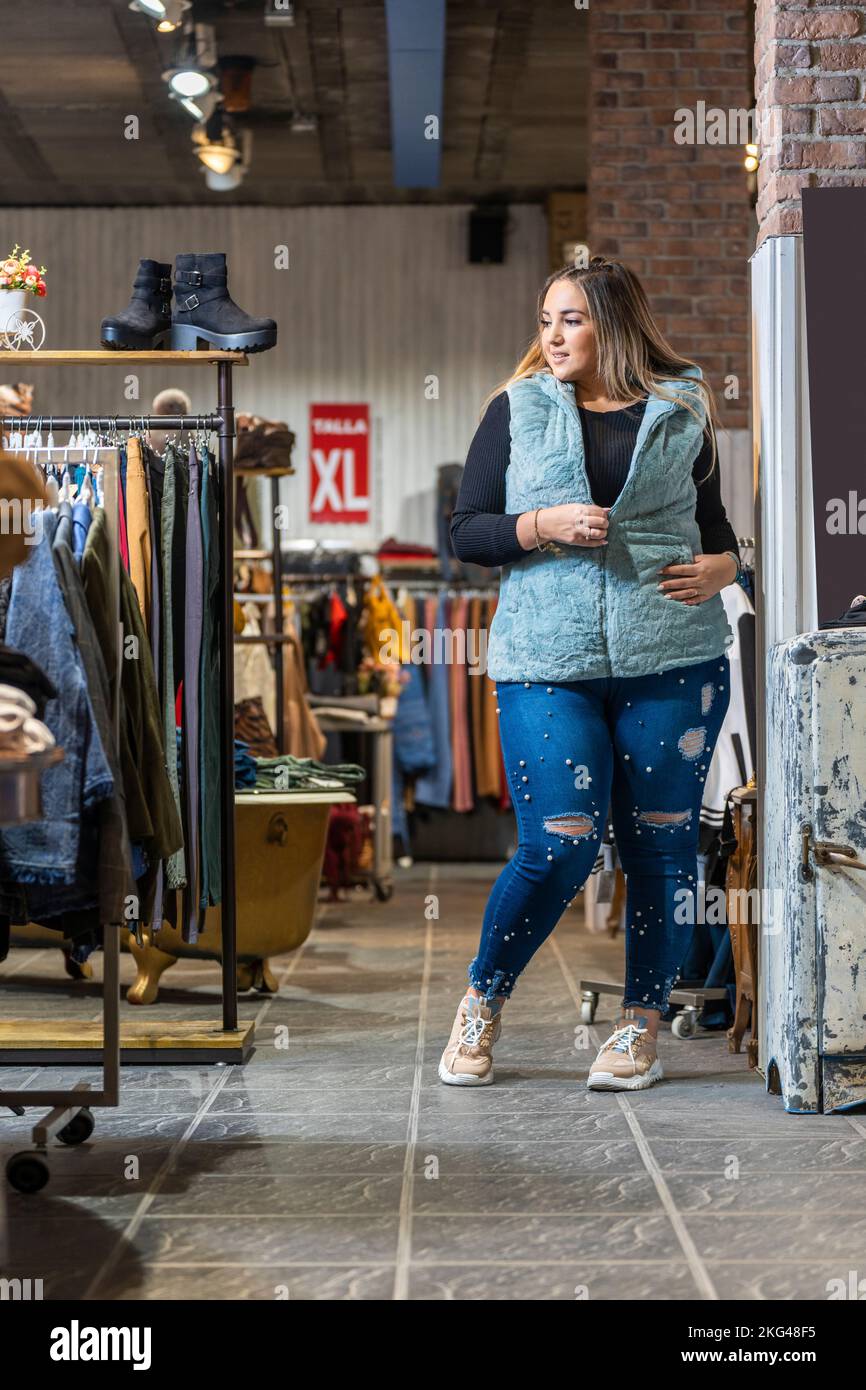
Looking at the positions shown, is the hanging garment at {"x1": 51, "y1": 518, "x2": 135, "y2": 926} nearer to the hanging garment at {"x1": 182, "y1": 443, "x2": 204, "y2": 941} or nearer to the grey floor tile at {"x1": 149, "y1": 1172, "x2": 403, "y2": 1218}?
the grey floor tile at {"x1": 149, "y1": 1172, "x2": 403, "y2": 1218}

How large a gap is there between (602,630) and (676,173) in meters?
3.45

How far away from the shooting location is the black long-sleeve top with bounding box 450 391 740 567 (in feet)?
10.6

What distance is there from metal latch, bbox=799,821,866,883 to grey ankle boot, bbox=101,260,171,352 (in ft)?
5.99

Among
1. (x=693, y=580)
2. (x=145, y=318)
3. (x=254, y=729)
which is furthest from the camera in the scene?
(x=254, y=729)

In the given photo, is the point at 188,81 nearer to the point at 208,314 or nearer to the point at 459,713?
the point at 459,713

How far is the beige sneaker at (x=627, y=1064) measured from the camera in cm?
325

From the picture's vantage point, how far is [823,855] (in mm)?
2967

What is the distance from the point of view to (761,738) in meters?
3.42

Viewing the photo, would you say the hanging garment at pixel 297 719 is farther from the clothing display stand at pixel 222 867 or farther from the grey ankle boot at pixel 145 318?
the grey ankle boot at pixel 145 318

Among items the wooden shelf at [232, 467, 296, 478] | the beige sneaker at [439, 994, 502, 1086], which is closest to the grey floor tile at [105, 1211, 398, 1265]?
the beige sneaker at [439, 994, 502, 1086]

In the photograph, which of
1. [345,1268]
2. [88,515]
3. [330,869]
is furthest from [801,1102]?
[330,869]

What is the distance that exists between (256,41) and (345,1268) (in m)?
6.24

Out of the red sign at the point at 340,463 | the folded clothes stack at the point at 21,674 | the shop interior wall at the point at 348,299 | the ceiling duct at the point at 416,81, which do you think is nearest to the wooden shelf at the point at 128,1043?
the folded clothes stack at the point at 21,674

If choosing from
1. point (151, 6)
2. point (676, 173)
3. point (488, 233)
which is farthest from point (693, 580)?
point (488, 233)
